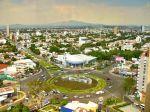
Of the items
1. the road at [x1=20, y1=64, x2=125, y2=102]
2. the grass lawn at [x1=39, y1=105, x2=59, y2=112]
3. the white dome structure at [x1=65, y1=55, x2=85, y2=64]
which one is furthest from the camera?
the white dome structure at [x1=65, y1=55, x2=85, y2=64]

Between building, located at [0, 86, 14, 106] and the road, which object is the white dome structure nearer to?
the road

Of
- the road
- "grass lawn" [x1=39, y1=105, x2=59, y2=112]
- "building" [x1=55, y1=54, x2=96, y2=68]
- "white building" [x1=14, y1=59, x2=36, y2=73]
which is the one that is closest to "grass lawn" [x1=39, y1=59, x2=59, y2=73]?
the road

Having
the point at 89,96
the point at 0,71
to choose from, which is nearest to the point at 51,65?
the point at 0,71

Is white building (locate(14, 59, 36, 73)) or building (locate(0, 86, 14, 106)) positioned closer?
building (locate(0, 86, 14, 106))

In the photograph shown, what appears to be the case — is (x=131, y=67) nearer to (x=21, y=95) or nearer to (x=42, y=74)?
(x=42, y=74)

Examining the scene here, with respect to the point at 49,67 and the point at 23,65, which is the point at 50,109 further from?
the point at 49,67

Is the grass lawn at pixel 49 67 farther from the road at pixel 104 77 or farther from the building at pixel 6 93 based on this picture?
the building at pixel 6 93

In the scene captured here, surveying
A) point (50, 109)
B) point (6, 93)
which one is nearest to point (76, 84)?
point (50, 109)

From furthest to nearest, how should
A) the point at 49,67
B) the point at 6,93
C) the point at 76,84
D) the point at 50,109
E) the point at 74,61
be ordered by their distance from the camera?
the point at 74,61 < the point at 49,67 < the point at 76,84 < the point at 6,93 < the point at 50,109

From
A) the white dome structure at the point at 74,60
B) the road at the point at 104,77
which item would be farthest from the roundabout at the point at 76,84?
the white dome structure at the point at 74,60
